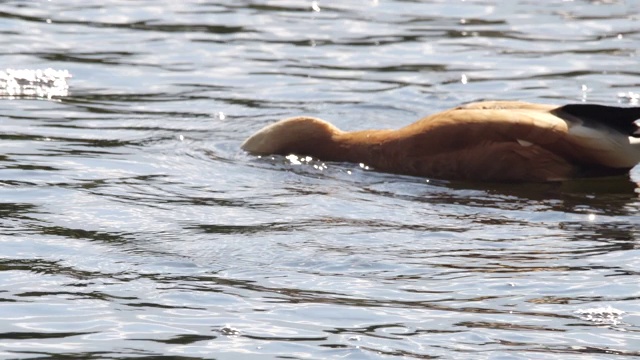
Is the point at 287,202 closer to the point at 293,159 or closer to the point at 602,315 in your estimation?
the point at 293,159

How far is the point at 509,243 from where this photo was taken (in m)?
7.66

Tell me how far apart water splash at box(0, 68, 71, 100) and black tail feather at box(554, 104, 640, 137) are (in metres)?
4.62

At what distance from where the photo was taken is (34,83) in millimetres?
12438

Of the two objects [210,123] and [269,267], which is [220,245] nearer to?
[269,267]

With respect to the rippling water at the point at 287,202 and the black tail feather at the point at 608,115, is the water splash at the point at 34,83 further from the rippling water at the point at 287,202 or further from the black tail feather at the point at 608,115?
the black tail feather at the point at 608,115

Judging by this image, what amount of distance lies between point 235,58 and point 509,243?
625cm

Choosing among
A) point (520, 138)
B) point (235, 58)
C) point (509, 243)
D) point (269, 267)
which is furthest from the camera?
point (235, 58)

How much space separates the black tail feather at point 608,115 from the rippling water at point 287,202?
1.24 feet

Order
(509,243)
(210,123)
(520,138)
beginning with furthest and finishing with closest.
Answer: (210,123) < (520,138) < (509,243)

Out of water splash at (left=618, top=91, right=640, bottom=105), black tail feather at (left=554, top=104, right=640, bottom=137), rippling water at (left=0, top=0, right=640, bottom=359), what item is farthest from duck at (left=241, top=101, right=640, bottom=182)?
water splash at (left=618, top=91, right=640, bottom=105)

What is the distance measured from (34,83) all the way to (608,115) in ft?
17.2

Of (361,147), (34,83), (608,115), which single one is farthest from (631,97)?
(34,83)

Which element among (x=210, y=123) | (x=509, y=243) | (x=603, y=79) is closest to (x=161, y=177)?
(x=210, y=123)

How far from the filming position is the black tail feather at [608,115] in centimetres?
919
